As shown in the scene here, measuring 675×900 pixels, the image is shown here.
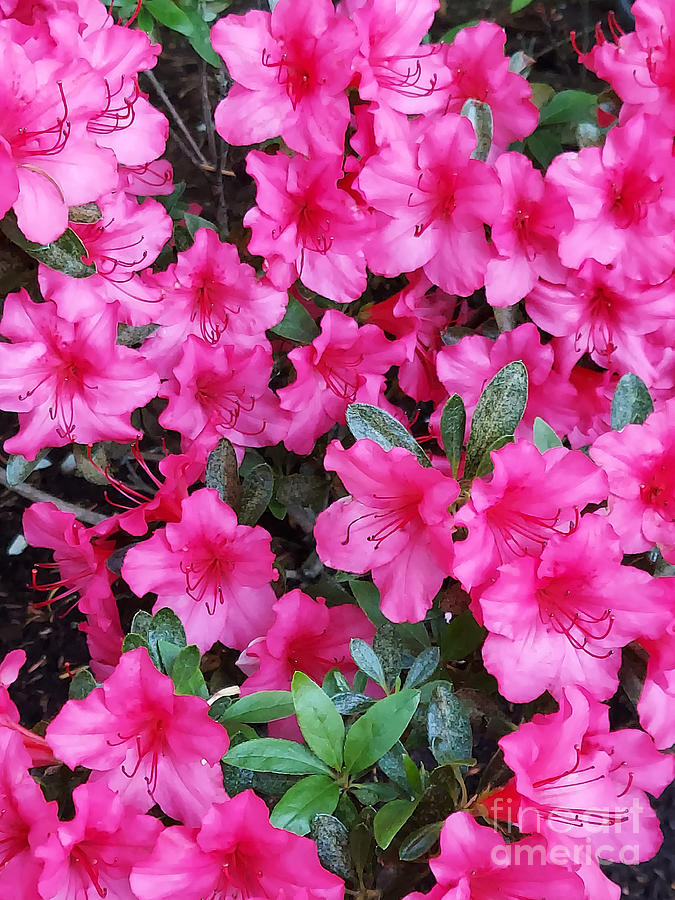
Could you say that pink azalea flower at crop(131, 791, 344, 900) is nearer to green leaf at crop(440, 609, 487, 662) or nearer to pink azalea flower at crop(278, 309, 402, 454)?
green leaf at crop(440, 609, 487, 662)

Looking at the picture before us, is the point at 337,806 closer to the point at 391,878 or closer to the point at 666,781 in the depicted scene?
the point at 391,878

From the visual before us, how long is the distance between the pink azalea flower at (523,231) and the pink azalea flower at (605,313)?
1.1 inches

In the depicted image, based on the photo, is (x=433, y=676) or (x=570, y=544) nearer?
(x=570, y=544)

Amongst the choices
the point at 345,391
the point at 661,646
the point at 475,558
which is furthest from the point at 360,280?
the point at 661,646

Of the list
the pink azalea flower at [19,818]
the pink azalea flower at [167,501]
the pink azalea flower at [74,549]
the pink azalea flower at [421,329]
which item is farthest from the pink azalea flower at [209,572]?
the pink azalea flower at [421,329]

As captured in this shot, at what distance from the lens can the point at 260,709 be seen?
88cm

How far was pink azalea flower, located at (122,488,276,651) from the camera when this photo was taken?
97 cm

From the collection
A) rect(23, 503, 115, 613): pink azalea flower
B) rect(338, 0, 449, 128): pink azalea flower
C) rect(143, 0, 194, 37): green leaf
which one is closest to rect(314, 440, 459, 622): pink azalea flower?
rect(23, 503, 115, 613): pink azalea flower

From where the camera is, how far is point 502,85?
3.81 ft

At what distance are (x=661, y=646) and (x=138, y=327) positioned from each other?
29.4 inches

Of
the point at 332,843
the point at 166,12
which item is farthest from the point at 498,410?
the point at 166,12

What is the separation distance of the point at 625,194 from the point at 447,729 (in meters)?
0.69

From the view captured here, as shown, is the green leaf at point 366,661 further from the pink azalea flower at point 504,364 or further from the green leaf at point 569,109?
the green leaf at point 569,109

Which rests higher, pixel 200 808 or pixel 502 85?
pixel 502 85
